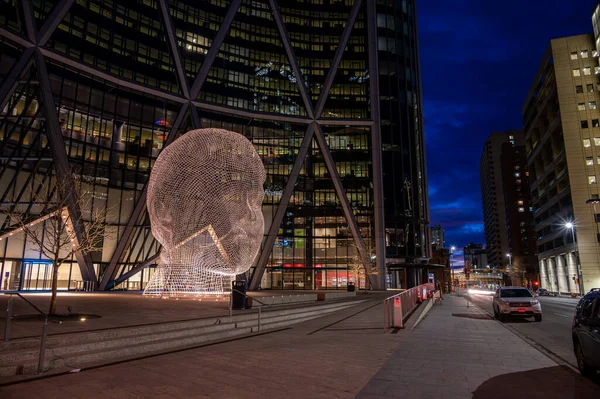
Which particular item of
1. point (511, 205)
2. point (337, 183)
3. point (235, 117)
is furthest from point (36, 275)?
point (511, 205)

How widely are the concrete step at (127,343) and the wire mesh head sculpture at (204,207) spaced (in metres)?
5.15

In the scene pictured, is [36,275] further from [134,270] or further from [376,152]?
[376,152]

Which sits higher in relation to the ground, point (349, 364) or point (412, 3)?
point (412, 3)

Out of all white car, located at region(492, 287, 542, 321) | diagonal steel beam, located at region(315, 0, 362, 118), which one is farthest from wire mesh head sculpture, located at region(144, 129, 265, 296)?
diagonal steel beam, located at region(315, 0, 362, 118)

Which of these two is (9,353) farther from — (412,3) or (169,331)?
(412,3)

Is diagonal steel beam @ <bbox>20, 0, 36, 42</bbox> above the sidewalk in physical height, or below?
above

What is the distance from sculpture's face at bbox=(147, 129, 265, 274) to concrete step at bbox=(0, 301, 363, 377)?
509 cm

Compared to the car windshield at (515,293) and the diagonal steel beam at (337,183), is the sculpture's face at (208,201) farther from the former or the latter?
the diagonal steel beam at (337,183)

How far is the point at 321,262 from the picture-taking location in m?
47.2

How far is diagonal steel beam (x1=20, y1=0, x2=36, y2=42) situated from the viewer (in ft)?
94.7

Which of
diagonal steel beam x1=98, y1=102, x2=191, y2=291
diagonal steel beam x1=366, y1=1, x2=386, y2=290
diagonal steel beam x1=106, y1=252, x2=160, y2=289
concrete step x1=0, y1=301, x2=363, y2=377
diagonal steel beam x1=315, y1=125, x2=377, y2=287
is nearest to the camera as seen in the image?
concrete step x1=0, y1=301, x2=363, y2=377

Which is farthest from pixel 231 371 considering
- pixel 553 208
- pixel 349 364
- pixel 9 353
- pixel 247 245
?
pixel 553 208

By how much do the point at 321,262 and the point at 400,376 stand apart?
132ft

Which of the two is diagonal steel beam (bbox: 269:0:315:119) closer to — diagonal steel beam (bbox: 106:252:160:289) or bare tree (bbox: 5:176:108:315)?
diagonal steel beam (bbox: 106:252:160:289)
